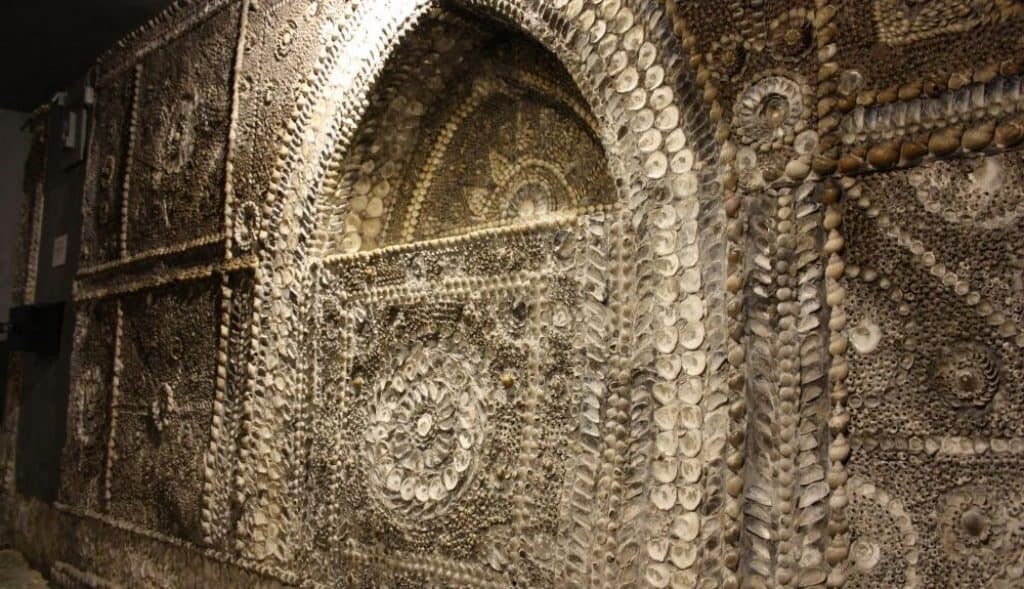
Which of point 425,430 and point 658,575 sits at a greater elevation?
point 425,430

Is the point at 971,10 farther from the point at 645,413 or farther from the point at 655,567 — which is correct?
the point at 655,567

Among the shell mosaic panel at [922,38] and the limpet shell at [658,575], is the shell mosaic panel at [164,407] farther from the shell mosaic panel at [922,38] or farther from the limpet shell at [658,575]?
the shell mosaic panel at [922,38]

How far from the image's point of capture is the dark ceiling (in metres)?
3.78

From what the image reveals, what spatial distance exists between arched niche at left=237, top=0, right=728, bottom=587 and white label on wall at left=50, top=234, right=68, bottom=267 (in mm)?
1769

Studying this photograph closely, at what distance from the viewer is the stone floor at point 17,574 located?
3.48 metres

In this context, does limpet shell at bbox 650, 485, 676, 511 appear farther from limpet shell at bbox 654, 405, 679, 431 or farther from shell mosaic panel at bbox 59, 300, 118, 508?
shell mosaic panel at bbox 59, 300, 118, 508

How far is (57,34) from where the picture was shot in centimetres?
405

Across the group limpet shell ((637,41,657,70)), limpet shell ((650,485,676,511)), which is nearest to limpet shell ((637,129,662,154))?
limpet shell ((637,41,657,70))

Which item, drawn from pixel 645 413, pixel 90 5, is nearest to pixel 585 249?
pixel 645 413

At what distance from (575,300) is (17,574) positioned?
3.07 metres

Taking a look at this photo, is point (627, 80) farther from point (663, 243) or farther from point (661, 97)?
point (663, 243)

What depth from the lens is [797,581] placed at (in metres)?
1.33

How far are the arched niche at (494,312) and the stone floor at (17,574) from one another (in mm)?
1639

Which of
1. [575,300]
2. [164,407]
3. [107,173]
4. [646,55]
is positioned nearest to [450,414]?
[575,300]
